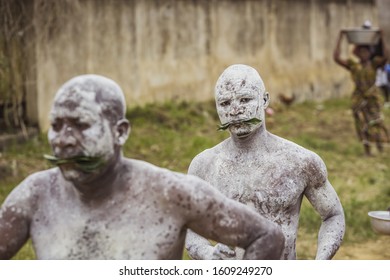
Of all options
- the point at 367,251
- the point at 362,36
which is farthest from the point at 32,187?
the point at 362,36

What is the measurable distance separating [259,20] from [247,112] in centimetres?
1318

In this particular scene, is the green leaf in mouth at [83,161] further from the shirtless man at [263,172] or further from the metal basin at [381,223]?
the metal basin at [381,223]

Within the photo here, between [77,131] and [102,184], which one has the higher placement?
[77,131]

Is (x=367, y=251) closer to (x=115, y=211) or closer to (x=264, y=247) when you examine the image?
(x=264, y=247)

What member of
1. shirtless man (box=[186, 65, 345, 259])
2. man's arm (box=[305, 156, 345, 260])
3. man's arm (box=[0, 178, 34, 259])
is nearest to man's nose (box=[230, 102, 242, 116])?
shirtless man (box=[186, 65, 345, 259])

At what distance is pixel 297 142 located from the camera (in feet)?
47.1

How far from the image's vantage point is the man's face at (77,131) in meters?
3.13

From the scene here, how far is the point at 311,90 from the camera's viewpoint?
62.6 ft

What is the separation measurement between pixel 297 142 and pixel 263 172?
971 centimetres

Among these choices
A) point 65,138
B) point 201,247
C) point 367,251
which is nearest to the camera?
point 65,138

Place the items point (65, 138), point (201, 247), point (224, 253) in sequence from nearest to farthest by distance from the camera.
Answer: point (65, 138) → point (224, 253) → point (201, 247)

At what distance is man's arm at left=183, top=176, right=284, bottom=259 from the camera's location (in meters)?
3.28

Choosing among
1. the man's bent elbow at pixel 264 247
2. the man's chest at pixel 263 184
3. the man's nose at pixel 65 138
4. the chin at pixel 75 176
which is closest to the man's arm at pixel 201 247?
the man's chest at pixel 263 184
